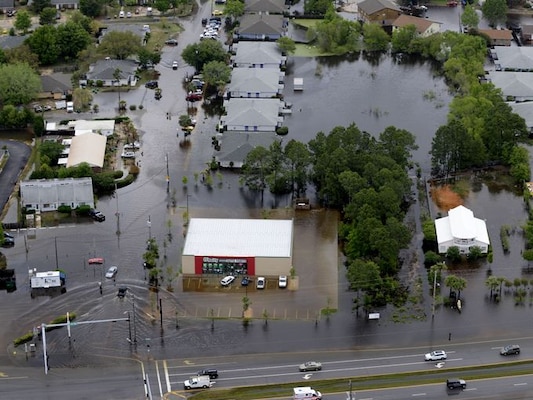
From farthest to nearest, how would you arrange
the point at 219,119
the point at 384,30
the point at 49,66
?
the point at 384,30
the point at 49,66
the point at 219,119

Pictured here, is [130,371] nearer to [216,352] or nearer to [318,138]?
[216,352]

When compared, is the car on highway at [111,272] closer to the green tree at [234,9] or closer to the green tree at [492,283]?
the green tree at [492,283]

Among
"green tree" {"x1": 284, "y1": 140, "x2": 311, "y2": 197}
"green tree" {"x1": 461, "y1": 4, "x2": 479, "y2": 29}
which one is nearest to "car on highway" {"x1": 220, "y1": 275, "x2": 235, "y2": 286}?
"green tree" {"x1": 284, "y1": 140, "x2": 311, "y2": 197}

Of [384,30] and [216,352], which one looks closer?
[216,352]

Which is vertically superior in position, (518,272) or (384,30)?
(384,30)

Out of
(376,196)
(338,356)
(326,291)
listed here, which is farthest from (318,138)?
(338,356)

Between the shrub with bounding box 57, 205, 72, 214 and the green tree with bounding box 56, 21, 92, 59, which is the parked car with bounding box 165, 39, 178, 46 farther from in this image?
the shrub with bounding box 57, 205, 72, 214
